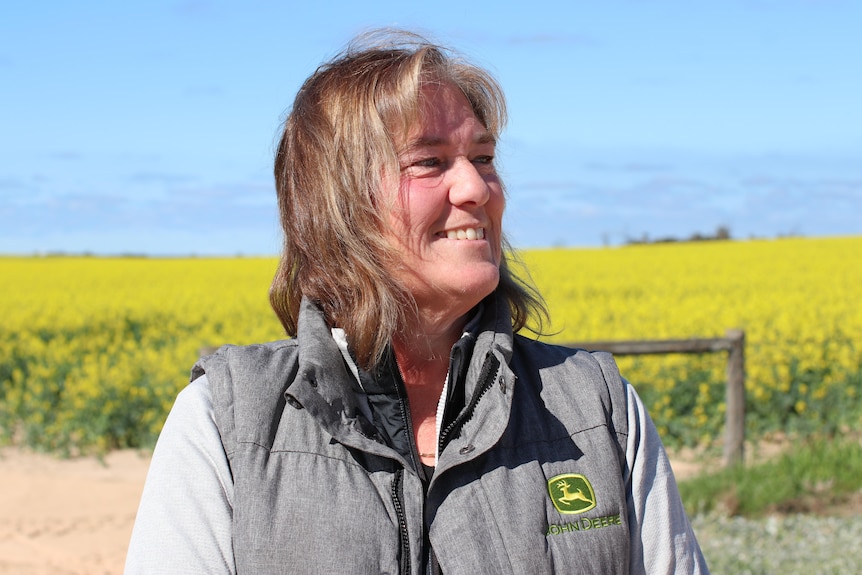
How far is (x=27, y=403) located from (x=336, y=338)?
8806 mm

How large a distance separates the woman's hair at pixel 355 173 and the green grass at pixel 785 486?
14.5ft

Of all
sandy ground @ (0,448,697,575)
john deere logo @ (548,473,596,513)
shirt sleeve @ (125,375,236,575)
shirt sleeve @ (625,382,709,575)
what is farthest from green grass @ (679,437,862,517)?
shirt sleeve @ (125,375,236,575)

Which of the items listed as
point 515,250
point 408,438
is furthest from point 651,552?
point 515,250

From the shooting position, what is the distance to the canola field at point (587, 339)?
29.1 ft

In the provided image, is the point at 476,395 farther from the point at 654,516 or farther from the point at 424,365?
the point at 654,516

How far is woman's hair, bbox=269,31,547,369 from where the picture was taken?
1.71 meters

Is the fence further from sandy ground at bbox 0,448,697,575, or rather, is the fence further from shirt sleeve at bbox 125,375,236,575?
shirt sleeve at bbox 125,375,236,575

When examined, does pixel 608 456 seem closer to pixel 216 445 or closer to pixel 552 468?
pixel 552 468

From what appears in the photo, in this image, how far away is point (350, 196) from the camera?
5.65 feet

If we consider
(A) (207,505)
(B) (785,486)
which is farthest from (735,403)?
(A) (207,505)

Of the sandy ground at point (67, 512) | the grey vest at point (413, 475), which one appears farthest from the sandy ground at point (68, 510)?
the grey vest at point (413, 475)

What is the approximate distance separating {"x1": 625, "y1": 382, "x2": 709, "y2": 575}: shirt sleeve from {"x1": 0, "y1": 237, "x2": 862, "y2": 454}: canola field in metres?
0.53

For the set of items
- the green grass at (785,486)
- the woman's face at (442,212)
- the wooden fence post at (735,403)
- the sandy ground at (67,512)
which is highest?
the woman's face at (442,212)

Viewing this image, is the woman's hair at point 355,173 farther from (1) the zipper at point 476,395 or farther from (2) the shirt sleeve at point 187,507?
(2) the shirt sleeve at point 187,507
